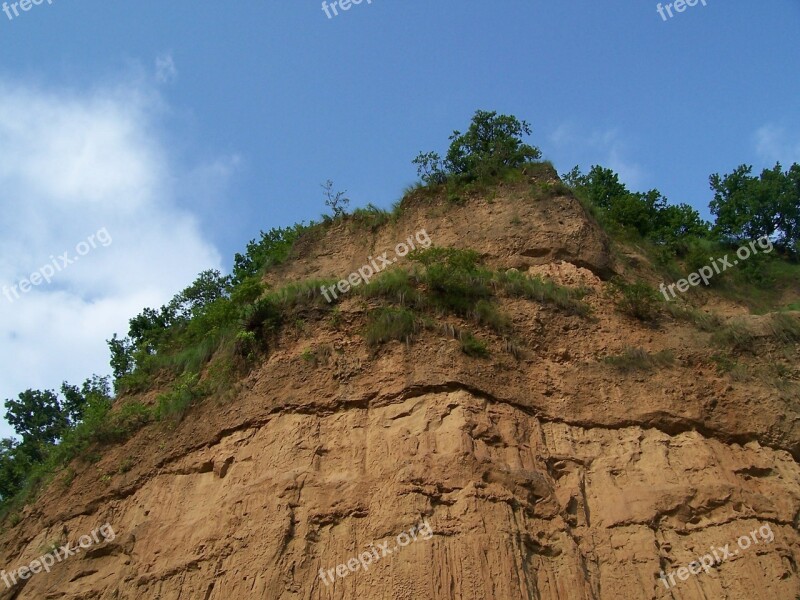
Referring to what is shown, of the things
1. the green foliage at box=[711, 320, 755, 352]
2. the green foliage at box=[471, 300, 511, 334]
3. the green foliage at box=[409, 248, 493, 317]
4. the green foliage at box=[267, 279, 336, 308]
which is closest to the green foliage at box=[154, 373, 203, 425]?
the green foliage at box=[267, 279, 336, 308]

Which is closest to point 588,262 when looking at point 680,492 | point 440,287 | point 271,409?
point 440,287

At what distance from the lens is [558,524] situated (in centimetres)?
1014

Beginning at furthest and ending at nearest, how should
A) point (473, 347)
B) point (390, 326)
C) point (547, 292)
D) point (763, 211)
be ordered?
point (763, 211) < point (547, 292) < point (390, 326) < point (473, 347)

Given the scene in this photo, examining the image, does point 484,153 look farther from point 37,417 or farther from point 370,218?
point 37,417

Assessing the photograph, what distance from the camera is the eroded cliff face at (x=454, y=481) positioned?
9.60m

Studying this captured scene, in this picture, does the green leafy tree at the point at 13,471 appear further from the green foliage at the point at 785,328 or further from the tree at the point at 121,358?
the green foliage at the point at 785,328

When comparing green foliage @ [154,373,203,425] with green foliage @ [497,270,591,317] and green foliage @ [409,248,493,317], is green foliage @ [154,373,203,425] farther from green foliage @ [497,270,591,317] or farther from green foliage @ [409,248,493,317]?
green foliage @ [497,270,591,317]

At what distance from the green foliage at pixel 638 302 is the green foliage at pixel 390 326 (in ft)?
13.2

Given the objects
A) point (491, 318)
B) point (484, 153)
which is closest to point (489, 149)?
point (484, 153)

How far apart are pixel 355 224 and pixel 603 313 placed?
7414 millimetres

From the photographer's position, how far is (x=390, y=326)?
12898 mm

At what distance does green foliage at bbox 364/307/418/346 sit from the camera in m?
12.7

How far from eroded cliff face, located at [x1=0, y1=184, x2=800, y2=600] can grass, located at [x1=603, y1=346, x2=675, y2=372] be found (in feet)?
0.58

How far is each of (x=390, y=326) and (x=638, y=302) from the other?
4708mm
